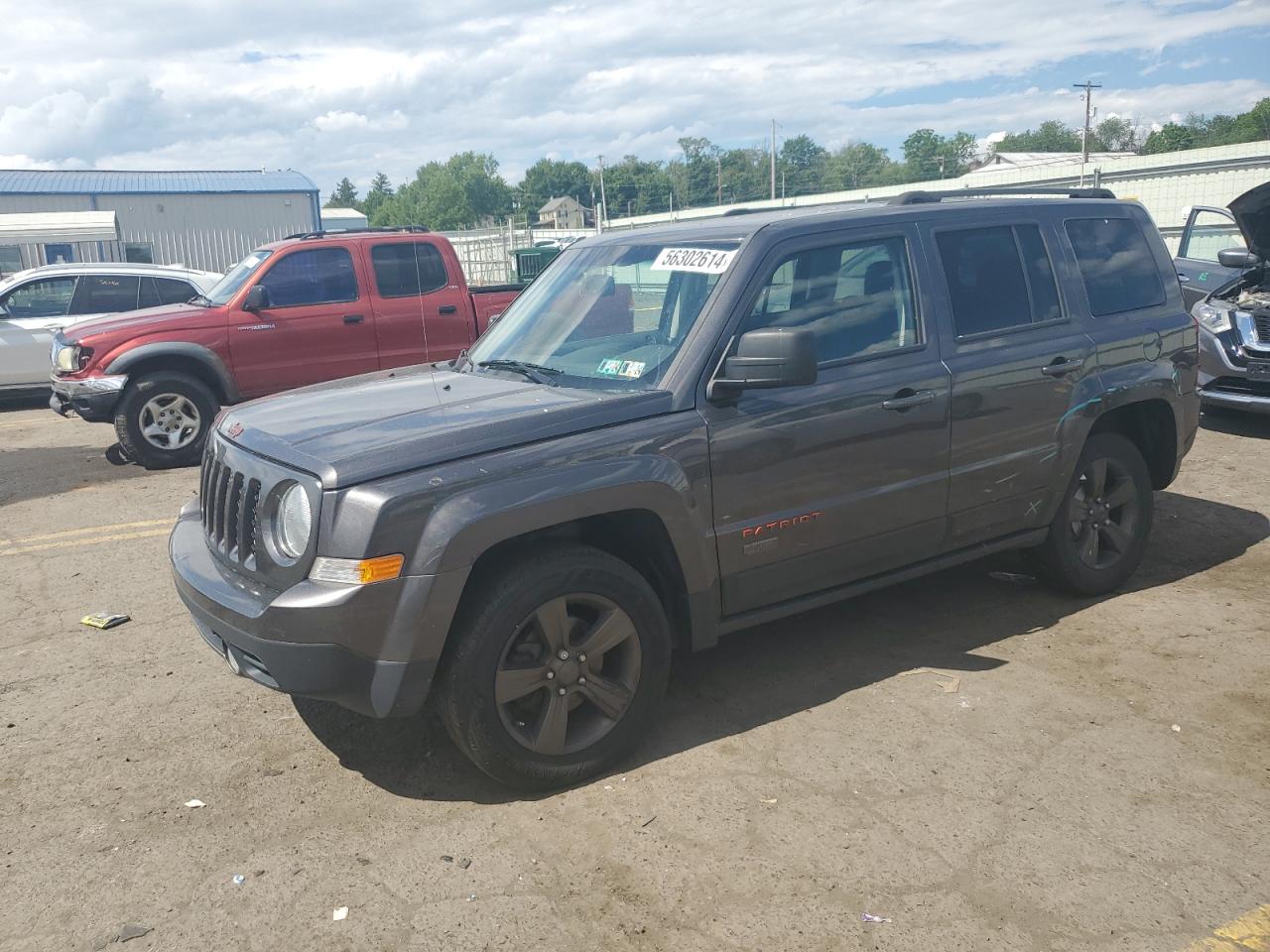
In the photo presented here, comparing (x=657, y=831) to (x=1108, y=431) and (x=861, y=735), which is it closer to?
(x=861, y=735)

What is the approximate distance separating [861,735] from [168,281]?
11337 mm

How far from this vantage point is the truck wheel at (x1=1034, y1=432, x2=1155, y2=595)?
5137 mm

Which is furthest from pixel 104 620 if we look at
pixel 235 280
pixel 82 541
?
pixel 235 280

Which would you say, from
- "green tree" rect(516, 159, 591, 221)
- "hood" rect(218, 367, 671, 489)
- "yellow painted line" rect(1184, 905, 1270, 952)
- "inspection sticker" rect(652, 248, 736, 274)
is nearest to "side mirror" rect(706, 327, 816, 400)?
"hood" rect(218, 367, 671, 489)

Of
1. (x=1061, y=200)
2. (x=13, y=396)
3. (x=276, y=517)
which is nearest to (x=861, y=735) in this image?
(x=276, y=517)

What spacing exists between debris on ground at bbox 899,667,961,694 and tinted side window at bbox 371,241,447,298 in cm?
707

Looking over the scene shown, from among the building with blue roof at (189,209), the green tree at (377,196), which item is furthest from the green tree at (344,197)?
the building with blue roof at (189,209)

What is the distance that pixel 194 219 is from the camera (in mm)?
36656

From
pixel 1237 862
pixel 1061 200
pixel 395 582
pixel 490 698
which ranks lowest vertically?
pixel 1237 862

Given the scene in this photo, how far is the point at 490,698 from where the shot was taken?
3.40 metres

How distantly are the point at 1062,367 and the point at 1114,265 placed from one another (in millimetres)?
785

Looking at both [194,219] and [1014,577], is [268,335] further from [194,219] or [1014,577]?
[194,219]

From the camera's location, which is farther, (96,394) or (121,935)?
(96,394)

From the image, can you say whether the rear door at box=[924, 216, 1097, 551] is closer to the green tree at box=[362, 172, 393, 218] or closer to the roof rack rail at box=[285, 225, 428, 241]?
the roof rack rail at box=[285, 225, 428, 241]
